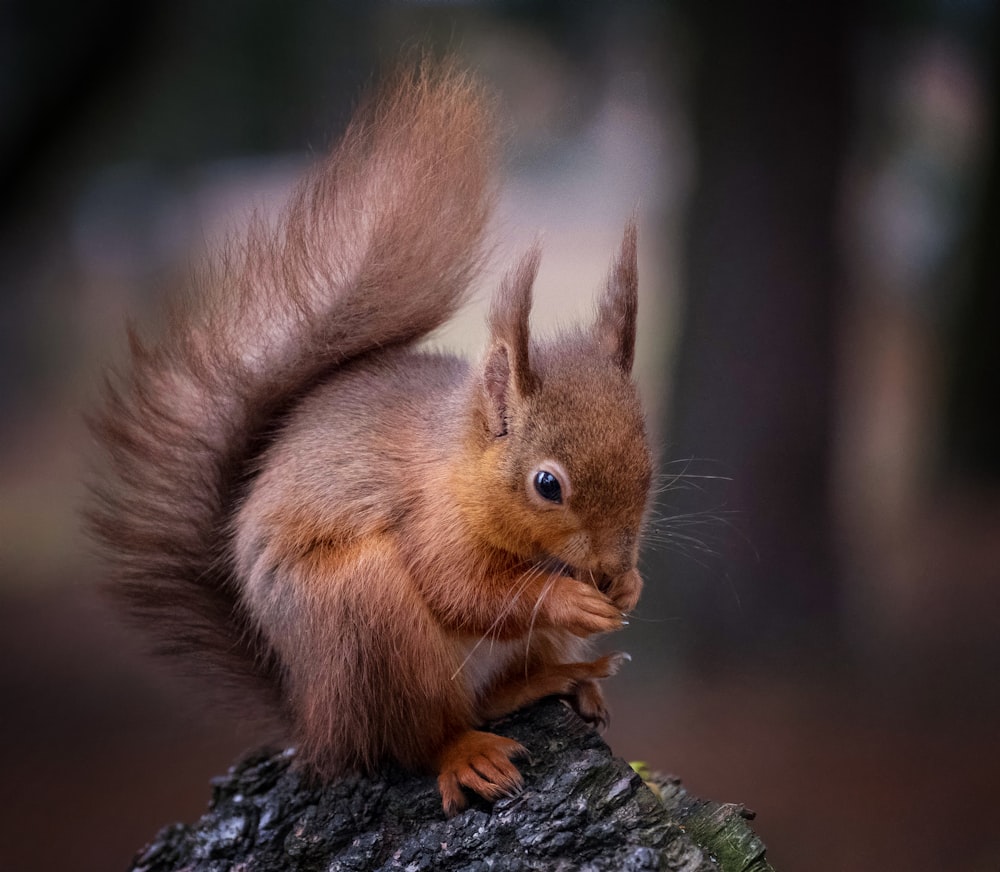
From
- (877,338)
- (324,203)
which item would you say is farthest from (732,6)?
(324,203)

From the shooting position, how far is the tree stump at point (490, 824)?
1359 millimetres

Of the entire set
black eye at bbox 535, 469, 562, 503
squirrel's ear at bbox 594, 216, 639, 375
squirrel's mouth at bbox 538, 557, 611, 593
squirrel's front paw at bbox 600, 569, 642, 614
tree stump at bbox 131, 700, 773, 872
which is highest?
squirrel's ear at bbox 594, 216, 639, 375

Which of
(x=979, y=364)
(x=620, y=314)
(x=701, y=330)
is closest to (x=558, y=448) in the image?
(x=620, y=314)


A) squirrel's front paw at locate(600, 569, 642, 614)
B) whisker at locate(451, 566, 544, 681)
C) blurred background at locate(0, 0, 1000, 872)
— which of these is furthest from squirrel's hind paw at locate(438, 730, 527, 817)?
blurred background at locate(0, 0, 1000, 872)

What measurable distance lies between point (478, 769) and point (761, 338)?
1.56m

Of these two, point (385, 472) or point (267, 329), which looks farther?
point (267, 329)

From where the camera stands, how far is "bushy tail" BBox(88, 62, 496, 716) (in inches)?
63.9

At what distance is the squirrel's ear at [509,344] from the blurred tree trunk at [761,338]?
112 centimetres

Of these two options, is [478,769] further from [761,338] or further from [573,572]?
[761,338]

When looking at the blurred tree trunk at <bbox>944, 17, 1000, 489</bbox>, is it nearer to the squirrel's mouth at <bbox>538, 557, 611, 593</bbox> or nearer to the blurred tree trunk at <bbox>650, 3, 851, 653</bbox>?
the blurred tree trunk at <bbox>650, 3, 851, 653</bbox>

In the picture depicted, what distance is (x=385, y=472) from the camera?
153cm

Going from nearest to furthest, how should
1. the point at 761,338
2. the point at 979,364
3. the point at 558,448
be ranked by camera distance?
1. the point at 558,448
2. the point at 979,364
3. the point at 761,338

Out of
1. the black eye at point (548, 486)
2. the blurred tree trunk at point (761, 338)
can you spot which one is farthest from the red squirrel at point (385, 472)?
the blurred tree trunk at point (761, 338)

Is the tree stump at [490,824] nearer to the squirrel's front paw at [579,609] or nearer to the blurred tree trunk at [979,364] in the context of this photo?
the squirrel's front paw at [579,609]
